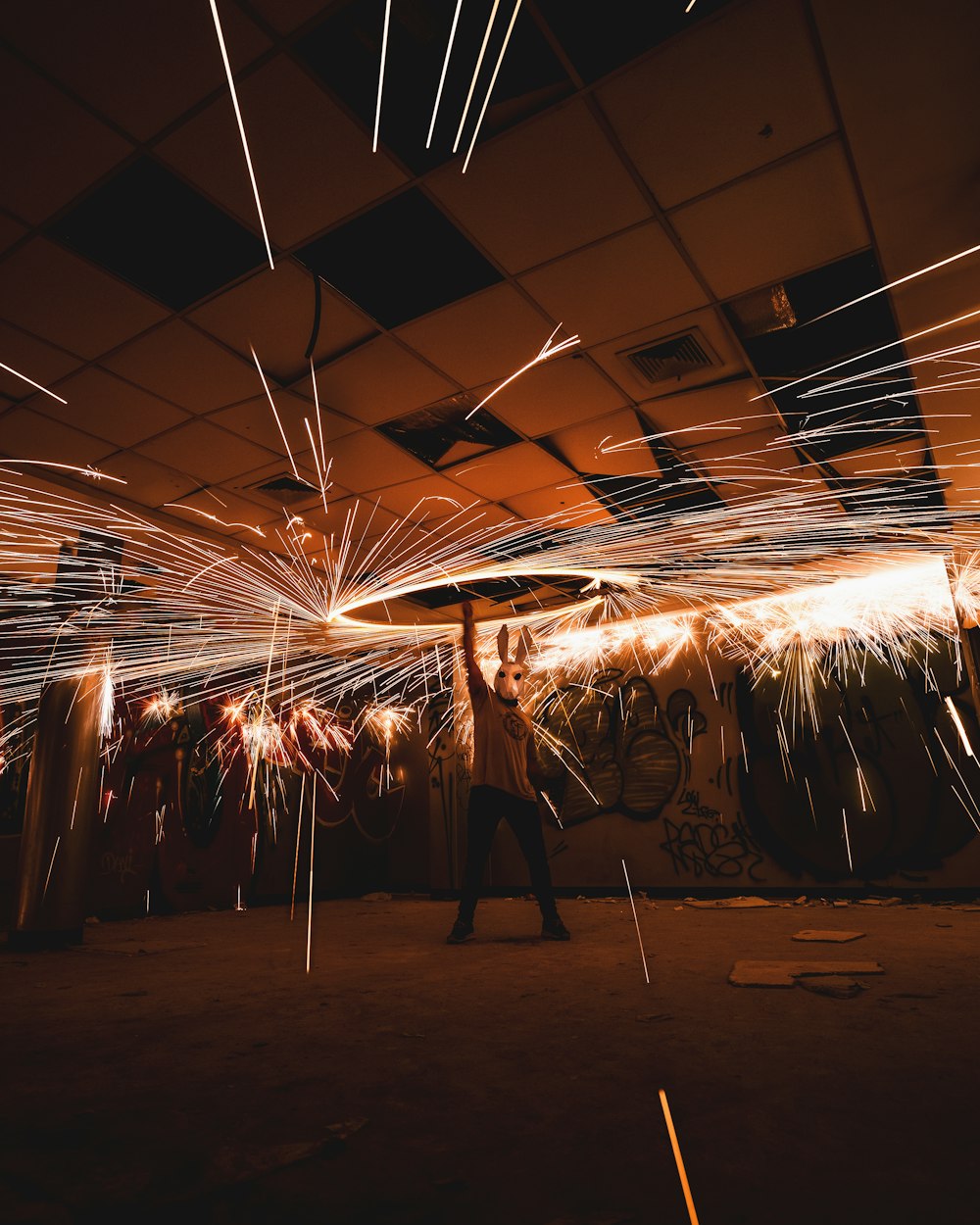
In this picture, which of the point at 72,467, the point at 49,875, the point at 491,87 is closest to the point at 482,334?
the point at 491,87

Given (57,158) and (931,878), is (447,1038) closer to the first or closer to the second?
(57,158)

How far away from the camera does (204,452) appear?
3947 mm

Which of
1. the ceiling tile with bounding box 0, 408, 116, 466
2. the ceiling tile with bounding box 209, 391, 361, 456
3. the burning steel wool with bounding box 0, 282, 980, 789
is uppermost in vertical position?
the ceiling tile with bounding box 209, 391, 361, 456

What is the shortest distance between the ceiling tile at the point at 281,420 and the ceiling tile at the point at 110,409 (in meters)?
0.27

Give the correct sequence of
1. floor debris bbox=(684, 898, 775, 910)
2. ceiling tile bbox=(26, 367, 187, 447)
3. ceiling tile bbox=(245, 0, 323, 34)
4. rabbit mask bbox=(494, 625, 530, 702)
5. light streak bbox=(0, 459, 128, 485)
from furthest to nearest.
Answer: floor debris bbox=(684, 898, 775, 910) → light streak bbox=(0, 459, 128, 485) → rabbit mask bbox=(494, 625, 530, 702) → ceiling tile bbox=(26, 367, 187, 447) → ceiling tile bbox=(245, 0, 323, 34)

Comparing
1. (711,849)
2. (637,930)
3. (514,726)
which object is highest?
(514,726)

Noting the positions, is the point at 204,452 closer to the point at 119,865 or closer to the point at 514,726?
the point at 514,726

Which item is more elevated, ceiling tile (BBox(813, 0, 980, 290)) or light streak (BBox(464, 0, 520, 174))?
light streak (BBox(464, 0, 520, 174))

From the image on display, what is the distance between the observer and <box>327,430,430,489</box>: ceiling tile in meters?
3.91

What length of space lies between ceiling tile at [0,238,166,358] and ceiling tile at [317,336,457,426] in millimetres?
814

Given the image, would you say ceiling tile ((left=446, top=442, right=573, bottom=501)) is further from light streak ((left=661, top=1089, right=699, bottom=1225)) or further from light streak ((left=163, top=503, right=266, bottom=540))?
light streak ((left=661, top=1089, right=699, bottom=1225))

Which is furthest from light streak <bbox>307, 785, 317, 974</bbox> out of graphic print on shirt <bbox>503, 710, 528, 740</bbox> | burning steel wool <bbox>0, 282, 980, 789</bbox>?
graphic print on shirt <bbox>503, 710, 528, 740</bbox>

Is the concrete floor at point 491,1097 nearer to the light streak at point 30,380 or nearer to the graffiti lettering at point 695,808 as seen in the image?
the light streak at point 30,380

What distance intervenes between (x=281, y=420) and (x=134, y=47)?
1799 mm
